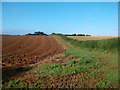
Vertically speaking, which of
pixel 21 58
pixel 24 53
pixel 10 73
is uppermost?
pixel 24 53

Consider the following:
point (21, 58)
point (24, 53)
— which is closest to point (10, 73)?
point (21, 58)

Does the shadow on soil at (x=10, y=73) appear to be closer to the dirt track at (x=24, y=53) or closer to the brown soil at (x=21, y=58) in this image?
the brown soil at (x=21, y=58)

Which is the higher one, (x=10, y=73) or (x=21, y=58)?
(x=21, y=58)

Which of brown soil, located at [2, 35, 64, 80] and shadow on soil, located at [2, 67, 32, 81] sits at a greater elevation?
brown soil, located at [2, 35, 64, 80]

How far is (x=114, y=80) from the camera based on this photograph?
524 cm

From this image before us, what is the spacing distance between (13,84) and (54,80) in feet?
6.13

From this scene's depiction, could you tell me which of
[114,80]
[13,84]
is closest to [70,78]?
[114,80]

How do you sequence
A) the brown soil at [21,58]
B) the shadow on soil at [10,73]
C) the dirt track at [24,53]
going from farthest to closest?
the dirt track at [24,53]
the brown soil at [21,58]
the shadow on soil at [10,73]

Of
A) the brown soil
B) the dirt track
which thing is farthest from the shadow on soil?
the dirt track

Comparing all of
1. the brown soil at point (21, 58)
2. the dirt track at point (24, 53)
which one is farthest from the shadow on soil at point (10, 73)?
the dirt track at point (24, 53)

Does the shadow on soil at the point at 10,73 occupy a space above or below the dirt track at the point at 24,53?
below

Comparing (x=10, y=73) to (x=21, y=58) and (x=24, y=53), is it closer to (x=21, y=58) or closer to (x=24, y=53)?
(x=21, y=58)

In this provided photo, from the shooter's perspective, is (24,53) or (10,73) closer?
(10,73)

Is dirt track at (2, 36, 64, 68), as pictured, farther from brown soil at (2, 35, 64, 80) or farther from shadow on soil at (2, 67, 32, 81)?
shadow on soil at (2, 67, 32, 81)
